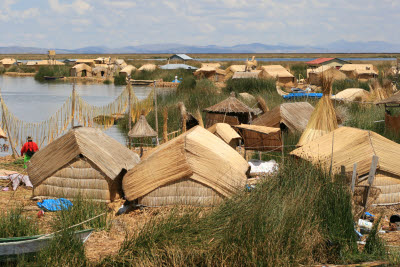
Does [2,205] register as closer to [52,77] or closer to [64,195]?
[64,195]

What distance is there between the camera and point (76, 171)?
26.7 ft

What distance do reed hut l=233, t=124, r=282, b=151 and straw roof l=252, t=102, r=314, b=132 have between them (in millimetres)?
1721

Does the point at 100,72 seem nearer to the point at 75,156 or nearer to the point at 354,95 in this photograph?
the point at 354,95

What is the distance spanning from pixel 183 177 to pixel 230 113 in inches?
290

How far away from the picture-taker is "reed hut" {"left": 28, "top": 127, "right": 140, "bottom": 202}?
8.14 metres

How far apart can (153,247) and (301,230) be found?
1516 millimetres

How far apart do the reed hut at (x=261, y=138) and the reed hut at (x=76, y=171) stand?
4.28 meters

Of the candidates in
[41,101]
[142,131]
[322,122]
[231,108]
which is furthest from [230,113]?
[41,101]

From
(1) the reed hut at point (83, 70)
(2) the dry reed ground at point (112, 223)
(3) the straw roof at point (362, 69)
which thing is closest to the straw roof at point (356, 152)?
(2) the dry reed ground at point (112, 223)

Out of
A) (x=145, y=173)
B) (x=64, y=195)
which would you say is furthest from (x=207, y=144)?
(x=64, y=195)

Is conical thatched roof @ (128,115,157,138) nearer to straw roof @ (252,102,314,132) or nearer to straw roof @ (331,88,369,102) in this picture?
straw roof @ (252,102,314,132)

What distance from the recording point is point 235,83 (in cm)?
2684

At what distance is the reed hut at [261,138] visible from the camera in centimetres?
1177

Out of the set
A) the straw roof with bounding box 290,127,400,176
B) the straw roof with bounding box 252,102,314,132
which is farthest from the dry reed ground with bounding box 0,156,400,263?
the straw roof with bounding box 252,102,314,132
